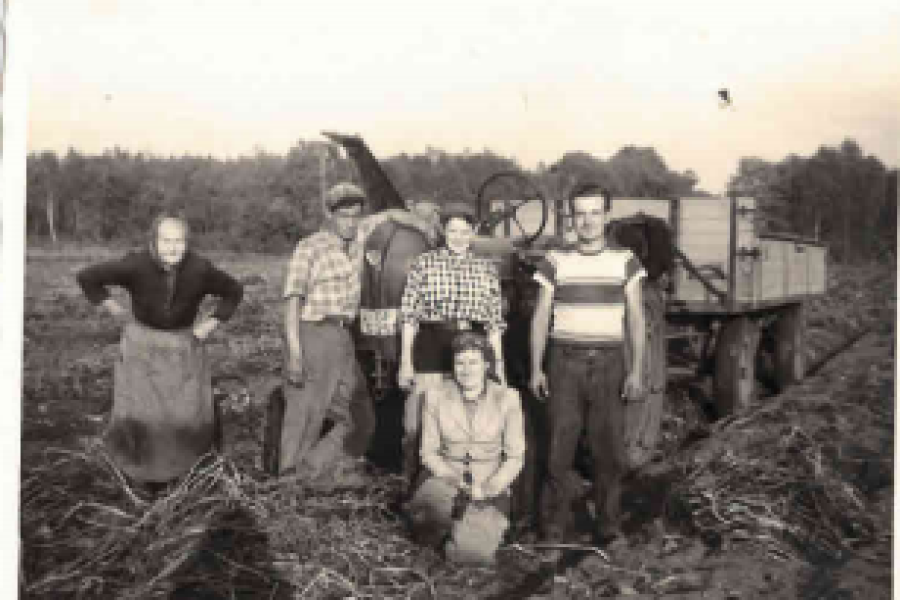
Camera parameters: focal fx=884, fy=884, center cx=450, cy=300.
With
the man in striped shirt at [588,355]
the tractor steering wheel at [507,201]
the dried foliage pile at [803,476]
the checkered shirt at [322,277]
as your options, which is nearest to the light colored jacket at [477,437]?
the man in striped shirt at [588,355]

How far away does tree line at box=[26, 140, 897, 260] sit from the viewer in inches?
194

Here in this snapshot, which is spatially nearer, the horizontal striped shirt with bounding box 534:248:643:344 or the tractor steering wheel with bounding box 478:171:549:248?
the horizontal striped shirt with bounding box 534:248:643:344

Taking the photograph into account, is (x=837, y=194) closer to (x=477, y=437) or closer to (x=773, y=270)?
(x=773, y=270)

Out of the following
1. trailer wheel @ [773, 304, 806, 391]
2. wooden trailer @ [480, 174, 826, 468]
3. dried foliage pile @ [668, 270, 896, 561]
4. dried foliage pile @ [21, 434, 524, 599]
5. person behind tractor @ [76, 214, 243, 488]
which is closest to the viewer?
dried foliage pile @ [21, 434, 524, 599]

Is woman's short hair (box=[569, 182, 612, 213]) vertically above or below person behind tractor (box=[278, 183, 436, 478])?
above

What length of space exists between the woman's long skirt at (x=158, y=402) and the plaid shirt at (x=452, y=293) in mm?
1285

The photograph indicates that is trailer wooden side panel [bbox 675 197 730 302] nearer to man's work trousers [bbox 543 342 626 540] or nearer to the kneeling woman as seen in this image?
man's work trousers [bbox 543 342 626 540]

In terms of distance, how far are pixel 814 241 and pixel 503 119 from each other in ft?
6.80

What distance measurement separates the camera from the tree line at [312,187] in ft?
16.1

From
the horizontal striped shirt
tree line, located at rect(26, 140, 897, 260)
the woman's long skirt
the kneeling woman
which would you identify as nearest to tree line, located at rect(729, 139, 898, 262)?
tree line, located at rect(26, 140, 897, 260)

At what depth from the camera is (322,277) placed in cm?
487

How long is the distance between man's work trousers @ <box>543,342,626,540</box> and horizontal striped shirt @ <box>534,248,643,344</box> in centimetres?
8

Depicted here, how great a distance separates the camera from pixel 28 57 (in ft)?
15.9

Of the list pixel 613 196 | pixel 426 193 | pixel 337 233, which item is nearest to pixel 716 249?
pixel 613 196
